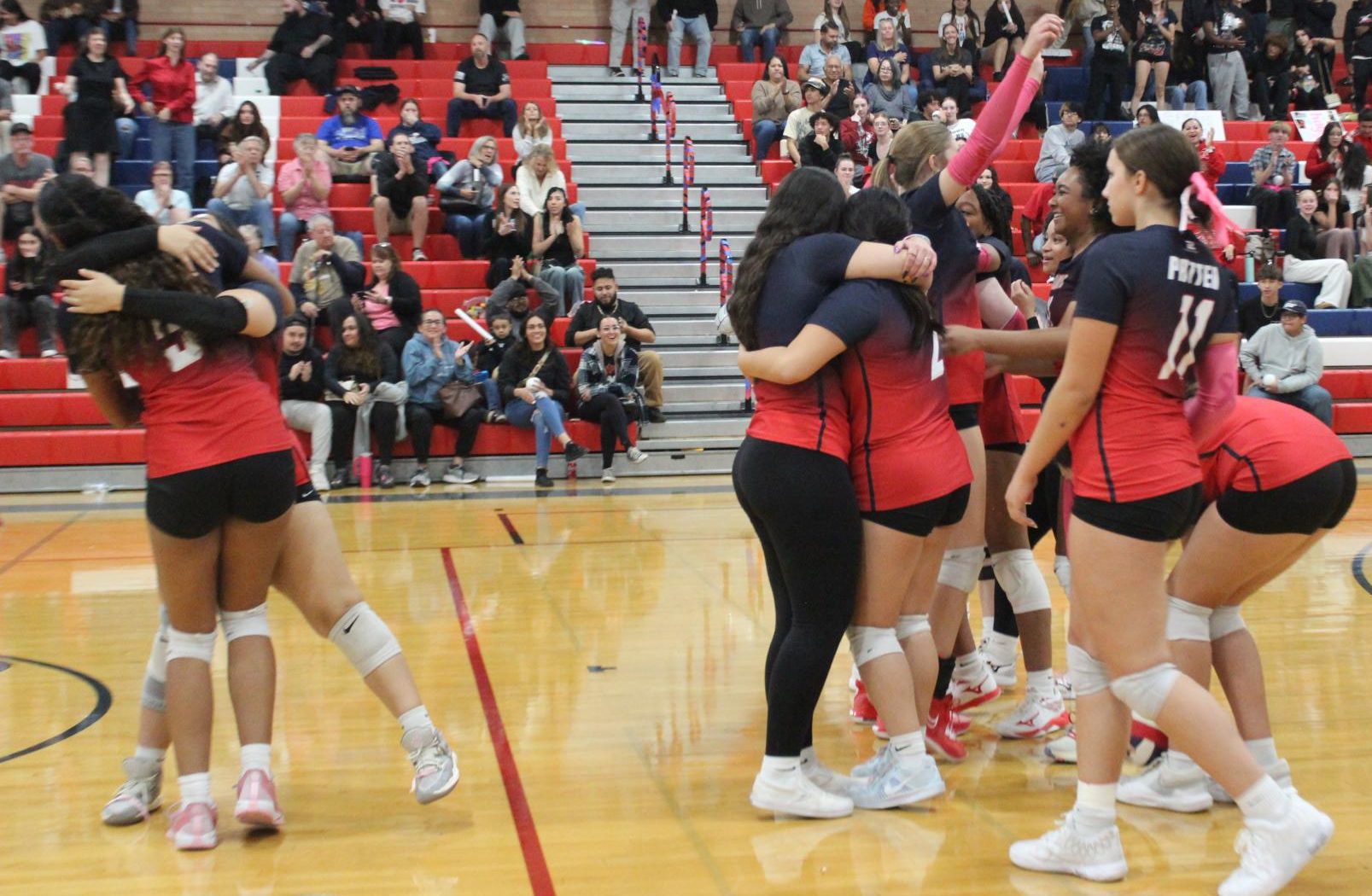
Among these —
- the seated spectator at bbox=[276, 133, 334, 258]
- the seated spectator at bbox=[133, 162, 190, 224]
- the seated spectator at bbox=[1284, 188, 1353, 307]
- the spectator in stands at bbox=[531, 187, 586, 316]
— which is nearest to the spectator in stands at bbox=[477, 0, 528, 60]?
the seated spectator at bbox=[276, 133, 334, 258]

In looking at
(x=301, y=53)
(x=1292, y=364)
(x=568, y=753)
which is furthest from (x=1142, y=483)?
(x=301, y=53)

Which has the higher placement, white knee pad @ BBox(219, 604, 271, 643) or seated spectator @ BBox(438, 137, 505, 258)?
seated spectator @ BBox(438, 137, 505, 258)

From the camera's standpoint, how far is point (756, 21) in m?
17.3

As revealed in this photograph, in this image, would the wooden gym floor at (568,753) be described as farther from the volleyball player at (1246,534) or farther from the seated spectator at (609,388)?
Answer: the seated spectator at (609,388)

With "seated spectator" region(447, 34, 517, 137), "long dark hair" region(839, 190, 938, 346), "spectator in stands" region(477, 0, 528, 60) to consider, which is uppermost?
"spectator in stands" region(477, 0, 528, 60)

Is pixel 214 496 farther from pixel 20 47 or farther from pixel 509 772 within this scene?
pixel 20 47

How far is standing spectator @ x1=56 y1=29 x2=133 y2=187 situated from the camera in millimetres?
13062

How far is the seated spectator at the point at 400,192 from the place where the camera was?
12.9 m

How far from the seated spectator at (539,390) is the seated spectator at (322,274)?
5.40 feet

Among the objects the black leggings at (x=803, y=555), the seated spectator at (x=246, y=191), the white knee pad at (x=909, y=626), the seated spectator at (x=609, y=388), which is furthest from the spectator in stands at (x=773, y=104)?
the black leggings at (x=803, y=555)

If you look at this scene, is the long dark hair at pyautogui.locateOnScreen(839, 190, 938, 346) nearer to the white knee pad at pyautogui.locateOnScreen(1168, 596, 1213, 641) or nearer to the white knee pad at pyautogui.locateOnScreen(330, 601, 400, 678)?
the white knee pad at pyautogui.locateOnScreen(1168, 596, 1213, 641)

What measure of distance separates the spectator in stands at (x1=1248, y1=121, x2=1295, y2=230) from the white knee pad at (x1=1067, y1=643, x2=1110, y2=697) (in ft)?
39.9

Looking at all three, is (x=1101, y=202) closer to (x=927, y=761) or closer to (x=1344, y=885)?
(x=927, y=761)

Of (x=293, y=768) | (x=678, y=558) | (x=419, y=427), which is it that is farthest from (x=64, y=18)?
(x=293, y=768)
